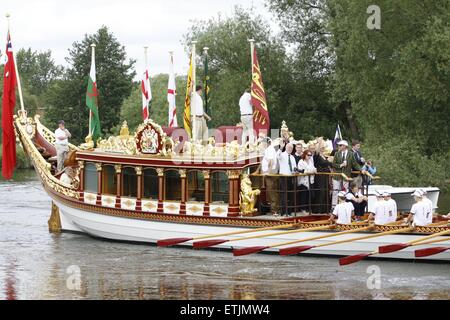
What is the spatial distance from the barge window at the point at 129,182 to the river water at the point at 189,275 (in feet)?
4.83

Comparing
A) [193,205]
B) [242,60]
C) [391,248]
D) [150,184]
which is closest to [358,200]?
[391,248]

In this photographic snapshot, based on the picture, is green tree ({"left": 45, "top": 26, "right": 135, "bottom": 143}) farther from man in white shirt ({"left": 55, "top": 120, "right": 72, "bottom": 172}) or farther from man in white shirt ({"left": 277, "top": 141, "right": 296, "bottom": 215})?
man in white shirt ({"left": 277, "top": 141, "right": 296, "bottom": 215})

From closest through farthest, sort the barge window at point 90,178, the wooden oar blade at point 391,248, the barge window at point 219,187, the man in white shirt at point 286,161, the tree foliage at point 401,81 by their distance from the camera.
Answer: the wooden oar blade at point 391,248 → the man in white shirt at point 286,161 → the barge window at point 219,187 → the barge window at point 90,178 → the tree foliage at point 401,81

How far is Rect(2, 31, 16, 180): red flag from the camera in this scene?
111 feet

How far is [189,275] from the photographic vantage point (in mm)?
25578

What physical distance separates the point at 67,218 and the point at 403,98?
1760 centimetres

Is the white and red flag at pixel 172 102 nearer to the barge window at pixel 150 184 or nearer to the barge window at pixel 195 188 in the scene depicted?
the barge window at pixel 195 188

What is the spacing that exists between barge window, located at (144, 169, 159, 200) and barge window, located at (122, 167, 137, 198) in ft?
1.41

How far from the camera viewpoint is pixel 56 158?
35062 mm

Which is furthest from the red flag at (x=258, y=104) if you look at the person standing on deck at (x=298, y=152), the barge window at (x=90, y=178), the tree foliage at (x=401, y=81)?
the tree foliage at (x=401, y=81)

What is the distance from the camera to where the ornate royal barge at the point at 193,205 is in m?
26.3

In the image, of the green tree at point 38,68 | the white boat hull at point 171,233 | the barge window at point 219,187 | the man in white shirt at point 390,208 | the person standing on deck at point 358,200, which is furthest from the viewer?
the green tree at point 38,68

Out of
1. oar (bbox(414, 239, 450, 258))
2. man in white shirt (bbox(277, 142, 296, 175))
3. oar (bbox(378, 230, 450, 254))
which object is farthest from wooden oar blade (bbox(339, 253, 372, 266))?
man in white shirt (bbox(277, 142, 296, 175))

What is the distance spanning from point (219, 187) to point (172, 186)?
4.61 feet
